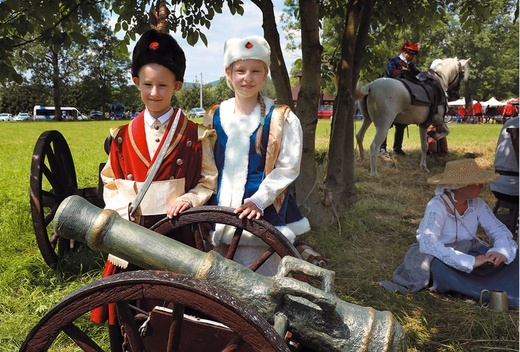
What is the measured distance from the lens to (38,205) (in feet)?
11.6

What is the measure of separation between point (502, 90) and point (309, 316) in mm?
48243

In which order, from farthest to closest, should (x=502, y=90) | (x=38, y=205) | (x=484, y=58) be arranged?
(x=502, y=90) < (x=484, y=58) < (x=38, y=205)

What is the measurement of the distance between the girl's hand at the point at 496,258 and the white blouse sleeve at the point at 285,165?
2.02m

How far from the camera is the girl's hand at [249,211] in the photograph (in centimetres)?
229

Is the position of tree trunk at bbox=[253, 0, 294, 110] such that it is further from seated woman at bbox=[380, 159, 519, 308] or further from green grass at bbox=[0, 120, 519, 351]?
seated woman at bbox=[380, 159, 519, 308]

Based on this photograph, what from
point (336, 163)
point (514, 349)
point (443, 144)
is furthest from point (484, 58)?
point (514, 349)

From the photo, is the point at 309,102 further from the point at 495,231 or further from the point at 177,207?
the point at 177,207

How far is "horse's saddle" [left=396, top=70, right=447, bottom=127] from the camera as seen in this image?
918 cm

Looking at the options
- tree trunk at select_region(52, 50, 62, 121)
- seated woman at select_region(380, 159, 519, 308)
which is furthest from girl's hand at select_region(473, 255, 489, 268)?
tree trunk at select_region(52, 50, 62, 121)

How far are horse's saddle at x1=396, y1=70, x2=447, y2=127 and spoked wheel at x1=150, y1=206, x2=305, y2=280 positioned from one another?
744 centimetres

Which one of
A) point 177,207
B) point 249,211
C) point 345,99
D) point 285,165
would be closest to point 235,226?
point 249,211

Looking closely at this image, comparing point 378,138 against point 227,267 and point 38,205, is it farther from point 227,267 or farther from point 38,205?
point 227,267

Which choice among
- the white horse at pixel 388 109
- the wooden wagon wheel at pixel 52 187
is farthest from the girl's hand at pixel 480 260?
the white horse at pixel 388 109

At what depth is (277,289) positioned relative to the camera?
169 cm
